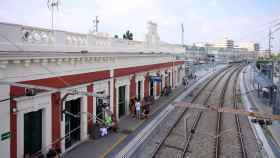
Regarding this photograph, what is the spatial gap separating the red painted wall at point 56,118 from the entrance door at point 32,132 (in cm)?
66

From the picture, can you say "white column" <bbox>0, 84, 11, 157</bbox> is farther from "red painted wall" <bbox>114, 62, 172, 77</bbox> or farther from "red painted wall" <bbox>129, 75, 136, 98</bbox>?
"red painted wall" <bbox>129, 75, 136, 98</bbox>

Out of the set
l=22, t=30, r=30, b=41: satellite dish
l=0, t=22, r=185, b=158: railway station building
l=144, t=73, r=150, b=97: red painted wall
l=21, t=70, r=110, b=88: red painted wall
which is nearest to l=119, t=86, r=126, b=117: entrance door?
l=0, t=22, r=185, b=158: railway station building

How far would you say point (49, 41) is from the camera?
10797 mm

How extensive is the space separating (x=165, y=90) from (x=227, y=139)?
1504 centimetres

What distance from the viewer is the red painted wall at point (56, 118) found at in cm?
1145

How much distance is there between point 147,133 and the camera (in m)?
15.6

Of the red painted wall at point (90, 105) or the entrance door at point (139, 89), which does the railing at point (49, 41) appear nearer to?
the red painted wall at point (90, 105)

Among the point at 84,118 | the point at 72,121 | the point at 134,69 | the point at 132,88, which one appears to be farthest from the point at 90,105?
the point at 134,69

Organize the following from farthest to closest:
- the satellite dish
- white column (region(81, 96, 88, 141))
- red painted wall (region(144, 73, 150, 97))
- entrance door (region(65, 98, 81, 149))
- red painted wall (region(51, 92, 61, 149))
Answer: red painted wall (region(144, 73, 150, 97))
white column (region(81, 96, 88, 141))
entrance door (region(65, 98, 81, 149))
red painted wall (region(51, 92, 61, 149))
the satellite dish

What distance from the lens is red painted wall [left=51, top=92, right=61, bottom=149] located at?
11445 millimetres

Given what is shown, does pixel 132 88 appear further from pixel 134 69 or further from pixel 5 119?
pixel 5 119

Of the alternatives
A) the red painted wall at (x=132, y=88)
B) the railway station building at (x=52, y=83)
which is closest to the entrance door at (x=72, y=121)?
the railway station building at (x=52, y=83)

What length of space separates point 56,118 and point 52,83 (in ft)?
6.00

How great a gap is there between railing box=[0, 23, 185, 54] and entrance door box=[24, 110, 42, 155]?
292 cm
